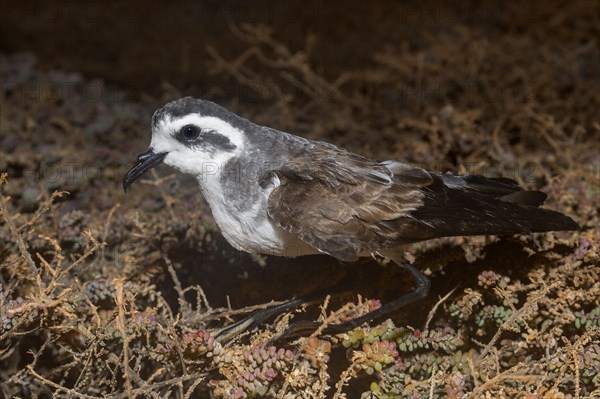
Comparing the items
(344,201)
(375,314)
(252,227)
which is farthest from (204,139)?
(375,314)

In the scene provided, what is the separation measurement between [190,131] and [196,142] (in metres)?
0.05

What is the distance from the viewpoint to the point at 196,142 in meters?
2.55

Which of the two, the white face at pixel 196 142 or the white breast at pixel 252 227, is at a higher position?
the white face at pixel 196 142

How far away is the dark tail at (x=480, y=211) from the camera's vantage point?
2486mm

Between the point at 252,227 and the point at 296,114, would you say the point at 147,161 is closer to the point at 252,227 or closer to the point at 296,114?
the point at 252,227

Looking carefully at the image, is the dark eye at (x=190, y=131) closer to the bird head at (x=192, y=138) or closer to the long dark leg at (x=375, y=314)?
the bird head at (x=192, y=138)

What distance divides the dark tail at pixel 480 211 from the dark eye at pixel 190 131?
0.88 m

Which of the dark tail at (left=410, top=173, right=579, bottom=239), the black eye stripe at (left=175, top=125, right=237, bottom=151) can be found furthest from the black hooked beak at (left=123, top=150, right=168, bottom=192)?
the dark tail at (left=410, top=173, right=579, bottom=239)

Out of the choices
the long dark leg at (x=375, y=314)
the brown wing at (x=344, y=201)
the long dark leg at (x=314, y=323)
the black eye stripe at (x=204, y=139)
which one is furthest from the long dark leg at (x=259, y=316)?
the black eye stripe at (x=204, y=139)

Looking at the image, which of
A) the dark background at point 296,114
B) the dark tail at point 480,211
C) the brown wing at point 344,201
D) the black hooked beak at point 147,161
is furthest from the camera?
the dark background at point 296,114

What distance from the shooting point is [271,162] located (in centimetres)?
260

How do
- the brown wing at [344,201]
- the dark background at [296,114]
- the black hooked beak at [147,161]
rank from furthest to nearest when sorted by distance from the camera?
the dark background at [296,114]
the black hooked beak at [147,161]
the brown wing at [344,201]

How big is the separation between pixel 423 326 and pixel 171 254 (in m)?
1.20

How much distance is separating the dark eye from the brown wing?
0.34m
